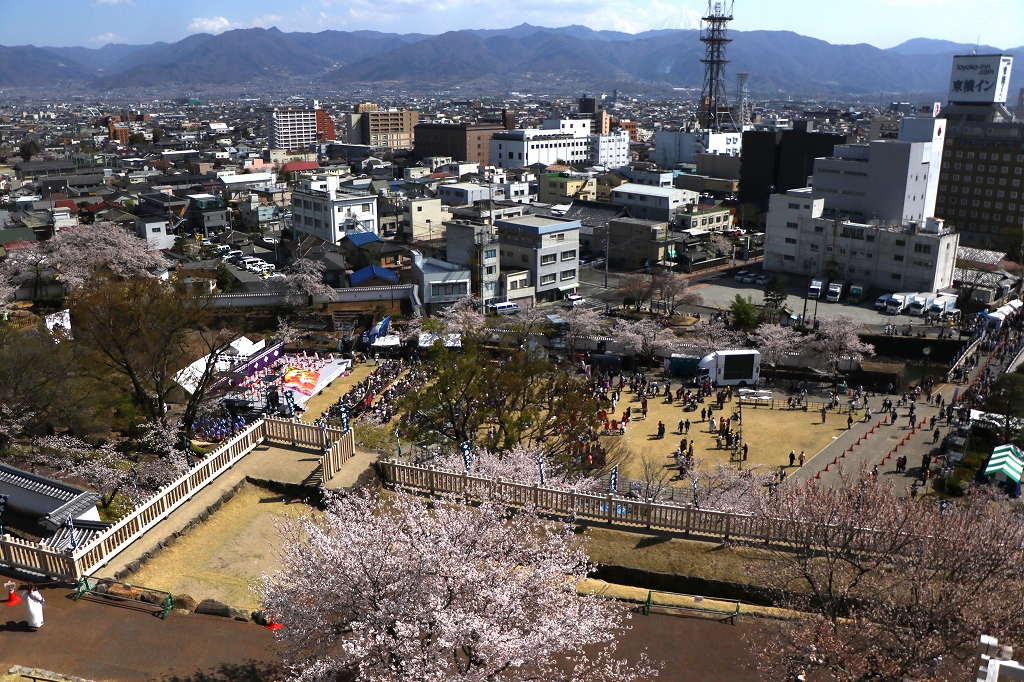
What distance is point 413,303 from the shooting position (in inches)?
1225

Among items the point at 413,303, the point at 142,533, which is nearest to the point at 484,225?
the point at 413,303

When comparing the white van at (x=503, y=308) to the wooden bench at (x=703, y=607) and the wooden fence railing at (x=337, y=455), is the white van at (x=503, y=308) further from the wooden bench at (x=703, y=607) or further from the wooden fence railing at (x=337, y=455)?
the wooden bench at (x=703, y=607)

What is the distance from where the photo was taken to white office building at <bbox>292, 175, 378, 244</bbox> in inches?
1609

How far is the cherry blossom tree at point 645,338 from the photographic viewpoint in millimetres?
27875

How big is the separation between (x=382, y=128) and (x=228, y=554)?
101 meters

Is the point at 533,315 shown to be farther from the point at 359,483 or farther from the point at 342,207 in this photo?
the point at 359,483

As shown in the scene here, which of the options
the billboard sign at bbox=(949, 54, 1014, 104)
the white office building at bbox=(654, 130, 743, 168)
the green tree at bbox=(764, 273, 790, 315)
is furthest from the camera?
the white office building at bbox=(654, 130, 743, 168)

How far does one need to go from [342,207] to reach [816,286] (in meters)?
25.5

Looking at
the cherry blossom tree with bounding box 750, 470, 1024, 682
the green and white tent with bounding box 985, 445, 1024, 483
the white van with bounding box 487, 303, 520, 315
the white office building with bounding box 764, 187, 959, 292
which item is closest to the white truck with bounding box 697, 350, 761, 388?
the green and white tent with bounding box 985, 445, 1024, 483

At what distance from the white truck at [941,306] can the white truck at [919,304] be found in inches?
7.4

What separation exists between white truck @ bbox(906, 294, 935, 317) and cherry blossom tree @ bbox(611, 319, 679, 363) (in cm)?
1365

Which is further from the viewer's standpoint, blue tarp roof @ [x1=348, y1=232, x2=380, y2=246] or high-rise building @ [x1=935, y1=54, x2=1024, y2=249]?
high-rise building @ [x1=935, y1=54, x2=1024, y2=249]

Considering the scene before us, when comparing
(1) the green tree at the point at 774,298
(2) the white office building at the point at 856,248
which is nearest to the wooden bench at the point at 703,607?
(1) the green tree at the point at 774,298

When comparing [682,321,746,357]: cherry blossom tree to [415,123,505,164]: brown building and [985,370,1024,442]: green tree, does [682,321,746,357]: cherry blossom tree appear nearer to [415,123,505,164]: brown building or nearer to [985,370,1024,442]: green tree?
[985,370,1024,442]: green tree
